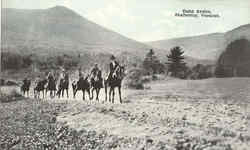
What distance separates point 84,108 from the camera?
846 cm

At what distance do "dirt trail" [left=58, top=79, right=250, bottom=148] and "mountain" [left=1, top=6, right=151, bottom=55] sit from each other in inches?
55.9

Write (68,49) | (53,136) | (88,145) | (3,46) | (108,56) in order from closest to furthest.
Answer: (88,145)
(53,136)
(3,46)
(108,56)
(68,49)

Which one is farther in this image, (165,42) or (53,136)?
(165,42)

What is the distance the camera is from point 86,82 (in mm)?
9633

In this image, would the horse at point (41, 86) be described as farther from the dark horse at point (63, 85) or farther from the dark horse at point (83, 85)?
the dark horse at point (83, 85)

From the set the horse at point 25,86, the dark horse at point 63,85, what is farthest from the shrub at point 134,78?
the horse at point 25,86

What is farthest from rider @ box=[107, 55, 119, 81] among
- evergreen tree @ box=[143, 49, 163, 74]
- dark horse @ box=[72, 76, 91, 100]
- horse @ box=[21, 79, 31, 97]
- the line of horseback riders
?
horse @ box=[21, 79, 31, 97]

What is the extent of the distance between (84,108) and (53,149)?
1.35m

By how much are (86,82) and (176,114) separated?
2.93 m

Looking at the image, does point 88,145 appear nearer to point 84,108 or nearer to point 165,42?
point 84,108

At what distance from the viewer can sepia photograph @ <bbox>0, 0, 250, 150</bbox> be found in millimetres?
7457

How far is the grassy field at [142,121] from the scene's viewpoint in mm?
6734

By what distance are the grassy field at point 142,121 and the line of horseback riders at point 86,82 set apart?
367 millimetres

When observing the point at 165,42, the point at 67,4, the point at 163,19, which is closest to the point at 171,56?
the point at 165,42
